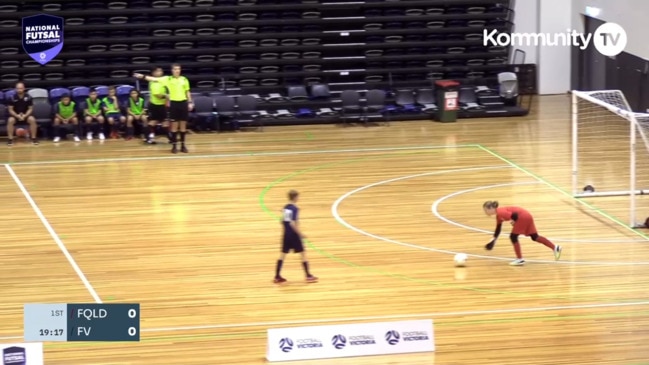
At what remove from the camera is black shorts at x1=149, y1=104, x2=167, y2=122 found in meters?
29.1

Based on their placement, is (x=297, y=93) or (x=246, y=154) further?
(x=297, y=93)

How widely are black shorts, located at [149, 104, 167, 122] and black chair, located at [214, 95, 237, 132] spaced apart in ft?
6.35

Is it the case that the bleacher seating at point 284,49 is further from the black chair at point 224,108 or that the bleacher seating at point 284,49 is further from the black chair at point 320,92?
the black chair at point 224,108

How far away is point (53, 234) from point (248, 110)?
35.0 feet

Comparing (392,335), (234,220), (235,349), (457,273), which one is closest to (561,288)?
(457,273)

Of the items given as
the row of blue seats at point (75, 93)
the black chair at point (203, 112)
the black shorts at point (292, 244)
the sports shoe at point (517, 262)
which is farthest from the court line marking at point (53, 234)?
the sports shoe at point (517, 262)

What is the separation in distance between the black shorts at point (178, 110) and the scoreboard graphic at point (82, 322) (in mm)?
14082

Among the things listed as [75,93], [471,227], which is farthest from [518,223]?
[75,93]

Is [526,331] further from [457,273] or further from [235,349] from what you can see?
[235,349]

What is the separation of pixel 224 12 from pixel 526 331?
19.8m

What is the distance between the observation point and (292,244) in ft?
59.4

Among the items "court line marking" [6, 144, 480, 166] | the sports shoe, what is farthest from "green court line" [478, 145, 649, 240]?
the sports shoe

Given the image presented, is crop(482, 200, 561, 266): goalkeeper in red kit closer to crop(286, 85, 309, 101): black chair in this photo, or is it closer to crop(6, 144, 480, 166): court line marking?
crop(6, 144, 480, 166): court line marking

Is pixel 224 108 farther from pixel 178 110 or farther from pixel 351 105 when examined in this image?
pixel 351 105
